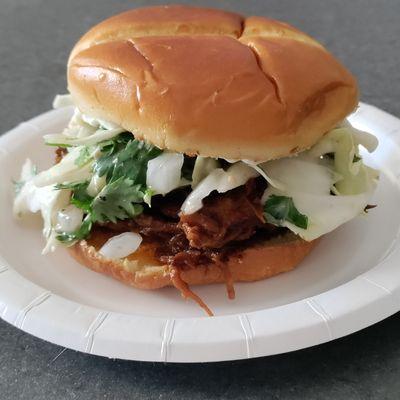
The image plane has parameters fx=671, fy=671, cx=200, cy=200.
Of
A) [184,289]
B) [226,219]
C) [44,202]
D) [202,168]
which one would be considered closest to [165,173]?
[202,168]

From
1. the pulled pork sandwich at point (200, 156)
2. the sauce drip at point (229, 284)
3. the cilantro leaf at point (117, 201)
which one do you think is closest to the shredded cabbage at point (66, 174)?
the pulled pork sandwich at point (200, 156)

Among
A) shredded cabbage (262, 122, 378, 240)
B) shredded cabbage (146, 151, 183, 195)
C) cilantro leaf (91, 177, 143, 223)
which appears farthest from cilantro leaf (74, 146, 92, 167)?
shredded cabbage (262, 122, 378, 240)

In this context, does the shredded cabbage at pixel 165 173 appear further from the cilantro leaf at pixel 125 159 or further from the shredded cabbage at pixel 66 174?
the shredded cabbage at pixel 66 174

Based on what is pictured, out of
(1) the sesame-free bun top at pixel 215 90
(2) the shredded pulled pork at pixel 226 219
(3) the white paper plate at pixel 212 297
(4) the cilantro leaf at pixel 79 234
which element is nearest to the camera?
(3) the white paper plate at pixel 212 297

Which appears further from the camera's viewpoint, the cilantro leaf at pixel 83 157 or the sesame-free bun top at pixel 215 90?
the cilantro leaf at pixel 83 157

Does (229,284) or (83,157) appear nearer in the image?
(229,284)

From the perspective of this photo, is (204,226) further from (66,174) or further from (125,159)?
(66,174)
